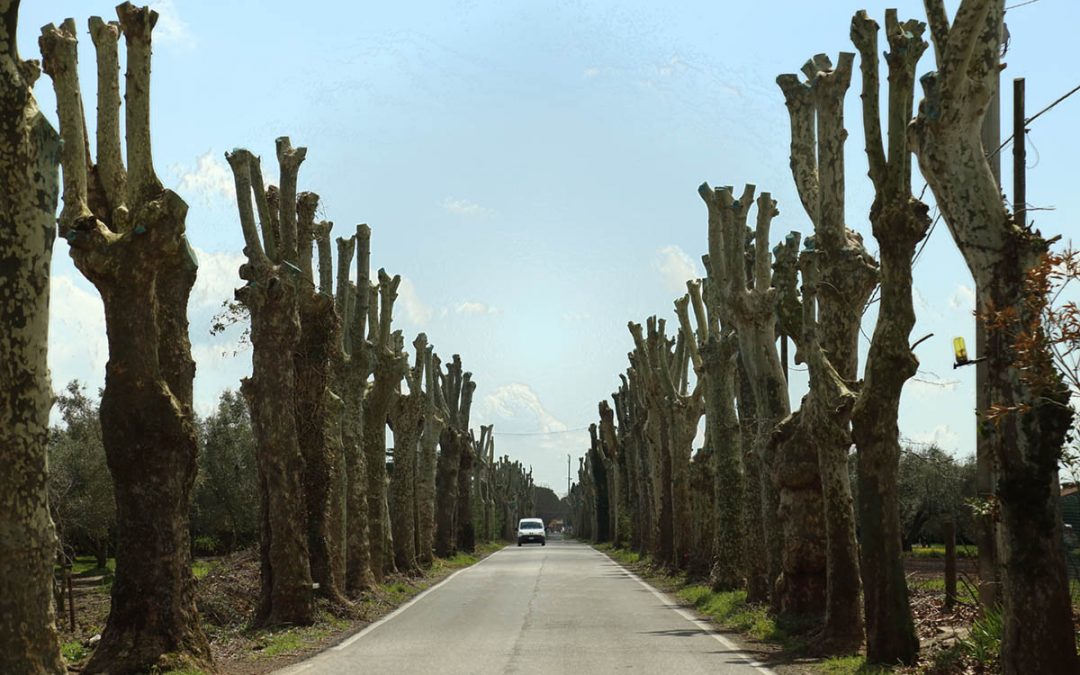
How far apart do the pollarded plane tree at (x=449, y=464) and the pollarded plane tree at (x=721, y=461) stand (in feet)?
70.8

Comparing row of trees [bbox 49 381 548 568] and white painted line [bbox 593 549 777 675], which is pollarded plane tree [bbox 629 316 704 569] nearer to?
white painted line [bbox 593 549 777 675]

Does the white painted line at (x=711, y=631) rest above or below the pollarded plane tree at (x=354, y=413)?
below

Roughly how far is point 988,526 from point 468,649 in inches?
262

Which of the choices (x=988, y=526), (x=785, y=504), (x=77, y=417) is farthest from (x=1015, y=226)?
(x=77, y=417)

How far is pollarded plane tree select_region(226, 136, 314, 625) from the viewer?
20.1 m

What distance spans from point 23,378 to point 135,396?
4075 millimetres

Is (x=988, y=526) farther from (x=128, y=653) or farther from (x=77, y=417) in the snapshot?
(x=77, y=417)

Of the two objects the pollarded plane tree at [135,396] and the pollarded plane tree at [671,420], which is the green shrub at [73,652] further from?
the pollarded plane tree at [671,420]

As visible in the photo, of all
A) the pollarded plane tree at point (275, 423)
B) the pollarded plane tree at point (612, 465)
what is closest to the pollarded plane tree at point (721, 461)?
the pollarded plane tree at point (275, 423)

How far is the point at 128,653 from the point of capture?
13.5 meters

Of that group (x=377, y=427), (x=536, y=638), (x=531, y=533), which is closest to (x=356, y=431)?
(x=377, y=427)

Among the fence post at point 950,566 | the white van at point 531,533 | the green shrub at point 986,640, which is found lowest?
the green shrub at point 986,640

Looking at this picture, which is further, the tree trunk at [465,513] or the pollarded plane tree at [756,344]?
the tree trunk at [465,513]

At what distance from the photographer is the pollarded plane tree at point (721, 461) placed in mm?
26516
